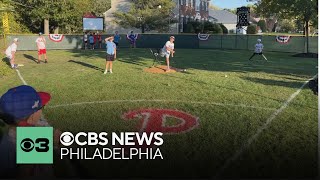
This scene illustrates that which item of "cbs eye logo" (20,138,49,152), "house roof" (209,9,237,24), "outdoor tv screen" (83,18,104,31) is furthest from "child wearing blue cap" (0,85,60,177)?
"house roof" (209,9,237,24)

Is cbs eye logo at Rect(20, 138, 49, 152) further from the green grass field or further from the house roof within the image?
the house roof

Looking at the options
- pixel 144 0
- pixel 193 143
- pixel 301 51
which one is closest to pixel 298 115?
pixel 193 143

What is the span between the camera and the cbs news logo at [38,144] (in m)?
4.27

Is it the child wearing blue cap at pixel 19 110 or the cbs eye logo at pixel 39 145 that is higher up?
the child wearing blue cap at pixel 19 110

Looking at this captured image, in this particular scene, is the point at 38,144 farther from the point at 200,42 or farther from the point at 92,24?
the point at 200,42

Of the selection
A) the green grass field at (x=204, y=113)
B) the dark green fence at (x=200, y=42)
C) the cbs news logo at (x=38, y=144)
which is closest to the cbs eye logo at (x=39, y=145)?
the cbs news logo at (x=38, y=144)

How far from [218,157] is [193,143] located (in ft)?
2.78

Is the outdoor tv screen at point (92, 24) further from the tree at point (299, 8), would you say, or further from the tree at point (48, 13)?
the tree at point (299, 8)

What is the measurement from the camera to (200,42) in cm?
4194

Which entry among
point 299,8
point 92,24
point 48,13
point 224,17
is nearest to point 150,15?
point 92,24

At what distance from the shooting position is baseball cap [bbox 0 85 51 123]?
3.67m

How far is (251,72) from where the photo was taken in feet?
61.5

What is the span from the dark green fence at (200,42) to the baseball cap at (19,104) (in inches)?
1316

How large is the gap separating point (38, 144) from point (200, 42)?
1492 inches
